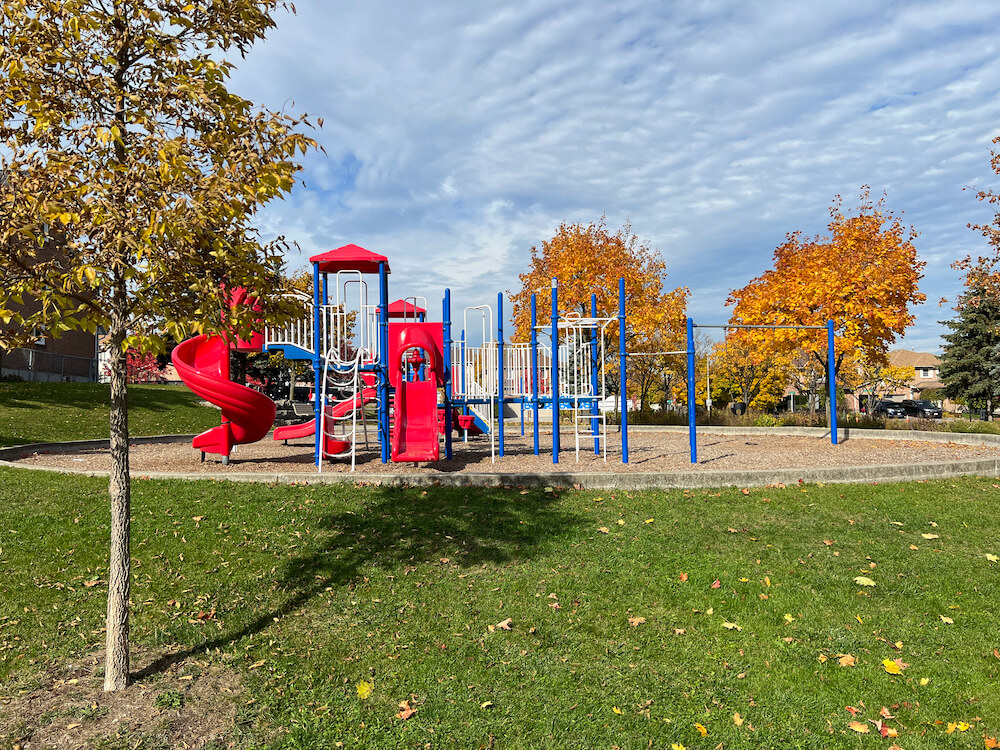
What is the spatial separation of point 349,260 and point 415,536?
6.48m

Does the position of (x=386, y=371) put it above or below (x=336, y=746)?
above

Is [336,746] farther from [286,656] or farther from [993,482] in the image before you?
[993,482]

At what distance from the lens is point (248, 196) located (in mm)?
4055

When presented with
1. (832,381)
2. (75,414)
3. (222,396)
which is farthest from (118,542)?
(75,414)

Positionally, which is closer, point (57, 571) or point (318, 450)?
point (57, 571)

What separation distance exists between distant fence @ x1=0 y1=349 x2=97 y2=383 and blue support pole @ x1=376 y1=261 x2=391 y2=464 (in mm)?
25206

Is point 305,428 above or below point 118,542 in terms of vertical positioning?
above

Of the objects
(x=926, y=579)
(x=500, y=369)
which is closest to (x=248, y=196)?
(x=926, y=579)

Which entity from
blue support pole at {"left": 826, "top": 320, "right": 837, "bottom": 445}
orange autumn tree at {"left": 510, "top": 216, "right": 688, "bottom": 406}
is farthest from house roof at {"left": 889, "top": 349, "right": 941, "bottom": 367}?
blue support pole at {"left": 826, "top": 320, "right": 837, "bottom": 445}

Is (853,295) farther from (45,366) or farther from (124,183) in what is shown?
(45,366)

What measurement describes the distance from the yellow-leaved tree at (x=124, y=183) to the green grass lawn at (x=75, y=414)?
13056 millimetres

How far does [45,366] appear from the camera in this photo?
120 feet

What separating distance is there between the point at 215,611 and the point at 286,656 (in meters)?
1.07

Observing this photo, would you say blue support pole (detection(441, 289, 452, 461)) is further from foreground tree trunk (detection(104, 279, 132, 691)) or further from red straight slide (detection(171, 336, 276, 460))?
foreground tree trunk (detection(104, 279, 132, 691))
